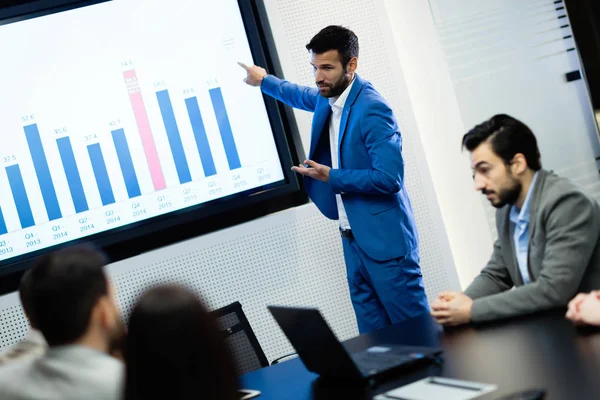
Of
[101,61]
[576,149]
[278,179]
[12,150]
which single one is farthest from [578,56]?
[12,150]

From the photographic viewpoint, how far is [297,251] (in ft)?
14.4

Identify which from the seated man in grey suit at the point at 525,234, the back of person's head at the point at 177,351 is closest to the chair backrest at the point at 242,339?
the seated man in grey suit at the point at 525,234

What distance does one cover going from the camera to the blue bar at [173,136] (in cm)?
414

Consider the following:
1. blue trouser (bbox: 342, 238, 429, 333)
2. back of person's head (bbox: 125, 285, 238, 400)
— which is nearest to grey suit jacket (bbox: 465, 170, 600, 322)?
blue trouser (bbox: 342, 238, 429, 333)

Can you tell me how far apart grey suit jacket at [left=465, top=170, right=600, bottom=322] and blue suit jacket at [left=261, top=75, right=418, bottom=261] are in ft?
3.96

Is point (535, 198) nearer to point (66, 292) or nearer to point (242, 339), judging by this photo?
point (242, 339)

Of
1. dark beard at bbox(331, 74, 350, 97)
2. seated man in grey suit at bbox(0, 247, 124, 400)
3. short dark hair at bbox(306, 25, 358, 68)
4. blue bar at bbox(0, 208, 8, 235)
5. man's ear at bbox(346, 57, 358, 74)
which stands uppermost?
short dark hair at bbox(306, 25, 358, 68)

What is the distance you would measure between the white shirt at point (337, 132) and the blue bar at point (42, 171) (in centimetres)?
139

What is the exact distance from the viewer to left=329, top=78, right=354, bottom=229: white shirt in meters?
3.73

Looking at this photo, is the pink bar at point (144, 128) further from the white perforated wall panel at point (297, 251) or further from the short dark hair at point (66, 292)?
the short dark hair at point (66, 292)

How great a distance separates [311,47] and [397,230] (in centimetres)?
94

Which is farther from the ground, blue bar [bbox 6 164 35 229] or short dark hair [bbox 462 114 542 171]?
blue bar [bbox 6 164 35 229]

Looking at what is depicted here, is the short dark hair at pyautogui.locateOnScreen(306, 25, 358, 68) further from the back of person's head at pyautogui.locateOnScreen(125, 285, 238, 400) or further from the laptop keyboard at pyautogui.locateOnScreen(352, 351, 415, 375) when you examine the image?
the back of person's head at pyautogui.locateOnScreen(125, 285, 238, 400)

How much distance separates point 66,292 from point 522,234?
1.47m
